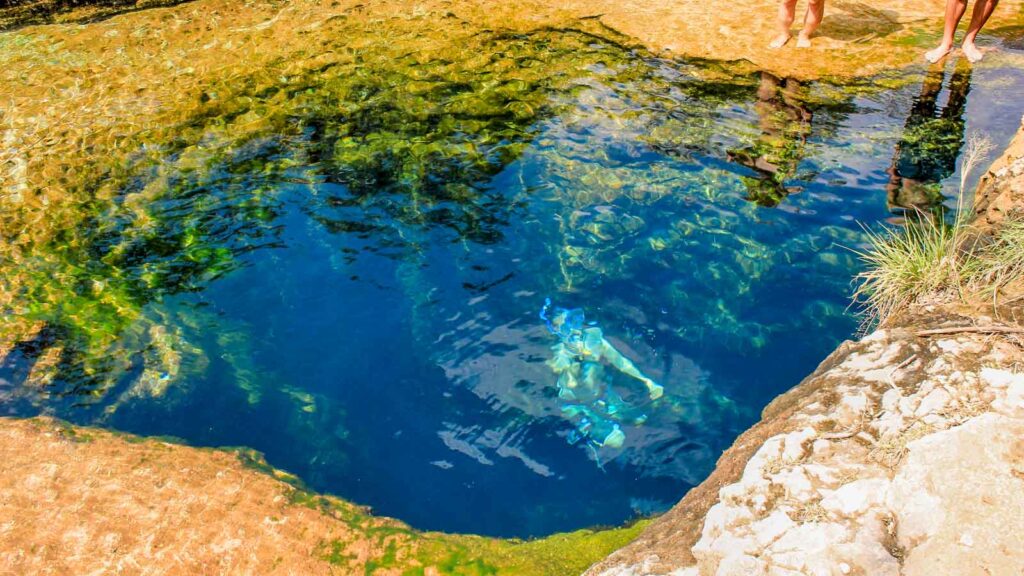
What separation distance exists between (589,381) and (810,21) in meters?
5.15

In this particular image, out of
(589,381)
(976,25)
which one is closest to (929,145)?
(976,25)

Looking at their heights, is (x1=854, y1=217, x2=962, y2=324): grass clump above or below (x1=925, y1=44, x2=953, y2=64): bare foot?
below

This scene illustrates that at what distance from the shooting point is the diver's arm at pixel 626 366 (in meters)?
4.26

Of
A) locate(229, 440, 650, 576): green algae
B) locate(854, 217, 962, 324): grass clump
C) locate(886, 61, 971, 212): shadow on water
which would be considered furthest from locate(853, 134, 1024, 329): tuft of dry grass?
locate(229, 440, 650, 576): green algae

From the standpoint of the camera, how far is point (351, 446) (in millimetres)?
4078

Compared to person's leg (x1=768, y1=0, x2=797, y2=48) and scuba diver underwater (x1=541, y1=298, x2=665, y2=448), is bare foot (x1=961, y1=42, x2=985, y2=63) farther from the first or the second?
scuba diver underwater (x1=541, y1=298, x2=665, y2=448)

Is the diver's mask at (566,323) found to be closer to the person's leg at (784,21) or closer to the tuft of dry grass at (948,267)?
the tuft of dry grass at (948,267)

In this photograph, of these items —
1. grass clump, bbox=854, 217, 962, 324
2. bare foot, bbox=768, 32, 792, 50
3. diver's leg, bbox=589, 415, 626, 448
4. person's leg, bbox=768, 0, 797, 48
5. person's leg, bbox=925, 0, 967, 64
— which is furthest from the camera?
bare foot, bbox=768, 32, 792, 50

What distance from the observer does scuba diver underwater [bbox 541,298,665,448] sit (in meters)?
4.11

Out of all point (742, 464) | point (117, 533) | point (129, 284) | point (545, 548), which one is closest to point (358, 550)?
point (545, 548)

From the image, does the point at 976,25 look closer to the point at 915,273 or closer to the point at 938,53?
the point at 938,53

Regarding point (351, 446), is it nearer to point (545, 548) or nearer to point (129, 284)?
point (545, 548)

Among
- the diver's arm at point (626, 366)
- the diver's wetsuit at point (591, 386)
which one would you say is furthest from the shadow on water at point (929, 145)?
the diver's wetsuit at point (591, 386)

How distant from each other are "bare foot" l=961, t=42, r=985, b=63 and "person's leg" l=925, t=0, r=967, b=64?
0.14 meters
